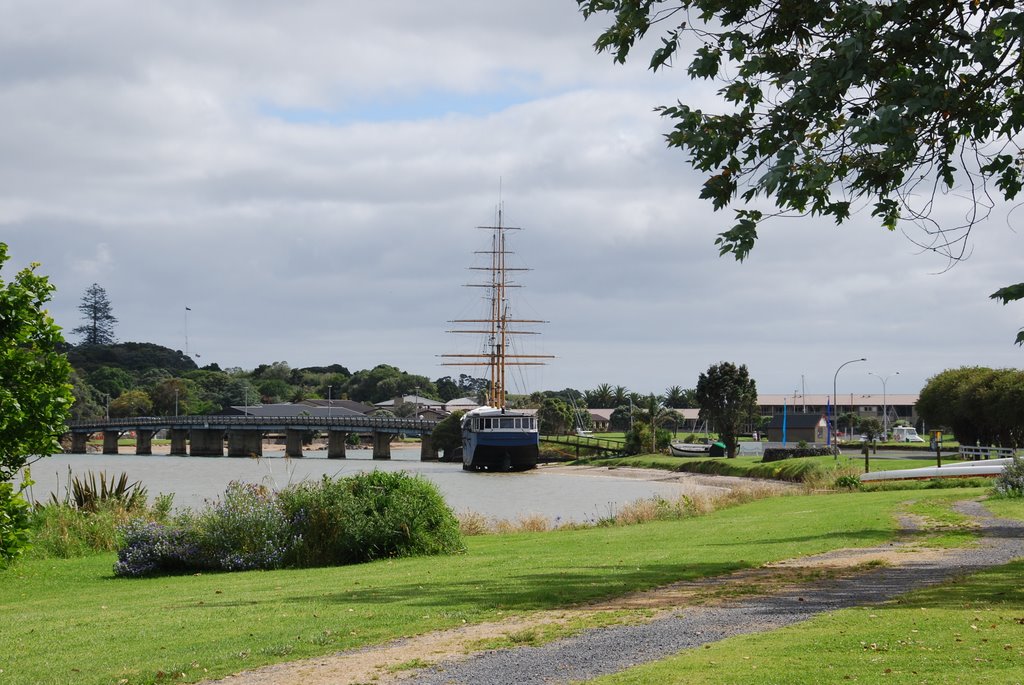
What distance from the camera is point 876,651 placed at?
10.5 meters

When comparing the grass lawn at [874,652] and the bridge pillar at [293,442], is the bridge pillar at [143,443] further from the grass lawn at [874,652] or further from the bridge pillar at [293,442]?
the grass lawn at [874,652]

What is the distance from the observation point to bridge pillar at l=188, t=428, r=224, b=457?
486ft

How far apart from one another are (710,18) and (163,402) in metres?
191

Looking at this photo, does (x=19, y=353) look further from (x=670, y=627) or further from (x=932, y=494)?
(x=932, y=494)

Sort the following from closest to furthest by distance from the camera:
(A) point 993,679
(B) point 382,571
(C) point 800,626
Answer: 1. (A) point 993,679
2. (C) point 800,626
3. (B) point 382,571

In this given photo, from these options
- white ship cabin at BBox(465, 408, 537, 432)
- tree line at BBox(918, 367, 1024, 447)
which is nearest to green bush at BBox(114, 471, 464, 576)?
tree line at BBox(918, 367, 1024, 447)

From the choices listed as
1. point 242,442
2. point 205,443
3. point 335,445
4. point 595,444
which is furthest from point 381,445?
point 595,444

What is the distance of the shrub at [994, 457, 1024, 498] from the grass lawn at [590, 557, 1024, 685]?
777 inches

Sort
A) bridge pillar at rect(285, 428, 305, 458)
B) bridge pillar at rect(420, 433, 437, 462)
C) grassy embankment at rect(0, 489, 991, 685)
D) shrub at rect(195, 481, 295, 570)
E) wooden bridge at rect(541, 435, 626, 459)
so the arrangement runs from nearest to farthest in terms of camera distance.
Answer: grassy embankment at rect(0, 489, 991, 685) < shrub at rect(195, 481, 295, 570) < wooden bridge at rect(541, 435, 626, 459) < bridge pillar at rect(420, 433, 437, 462) < bridge pillar at rect(285, 428, 305, 458)

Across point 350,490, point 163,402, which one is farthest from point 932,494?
point 163,402

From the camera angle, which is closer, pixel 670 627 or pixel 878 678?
pixel 878 678

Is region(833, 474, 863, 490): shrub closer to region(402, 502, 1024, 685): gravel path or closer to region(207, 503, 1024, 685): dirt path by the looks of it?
region(207, 503, 1024, 685): dirt path

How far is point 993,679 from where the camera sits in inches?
360

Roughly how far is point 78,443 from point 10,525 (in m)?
150
